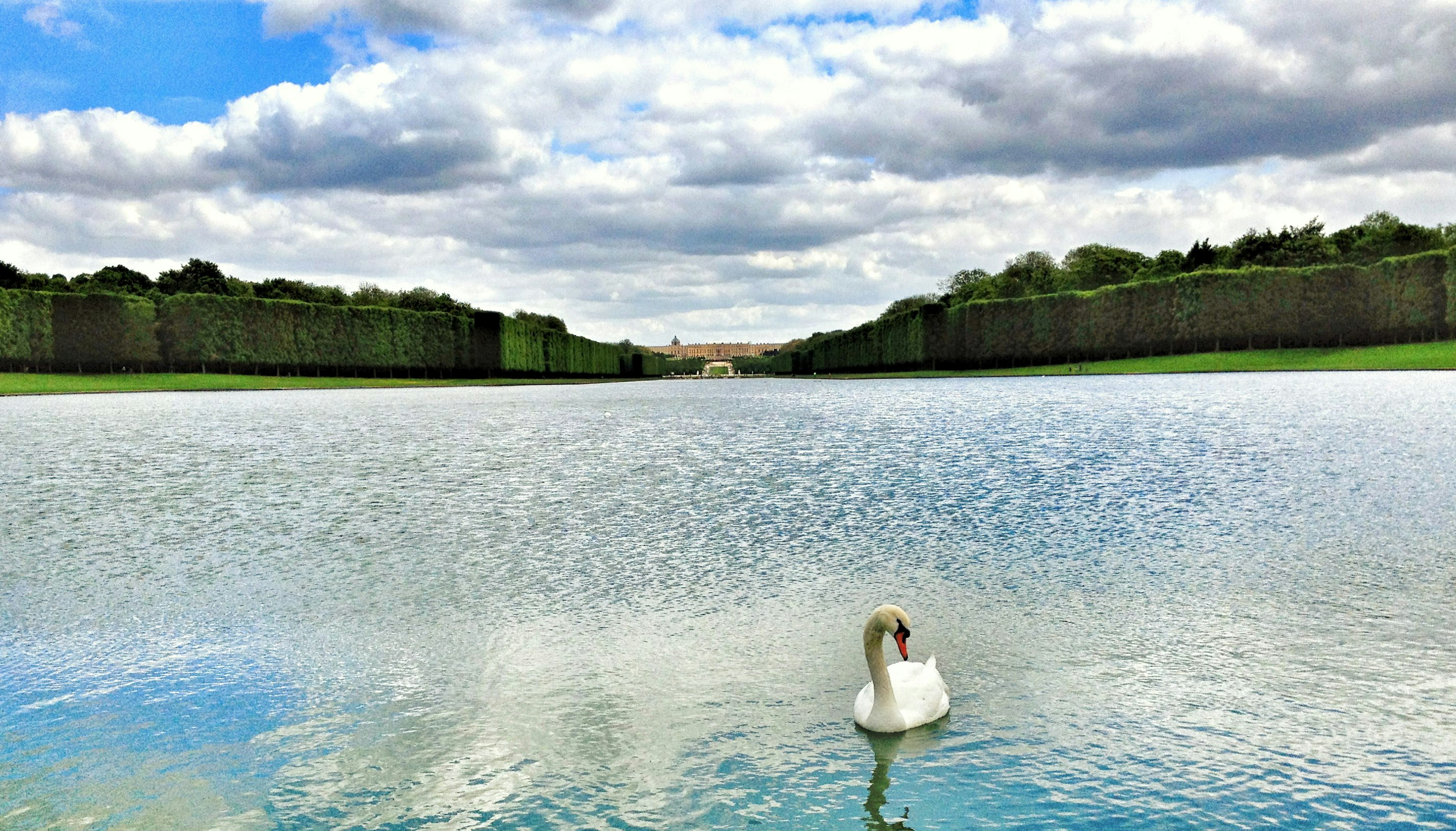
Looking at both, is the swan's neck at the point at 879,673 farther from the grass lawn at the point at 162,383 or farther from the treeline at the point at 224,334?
the treeline at the point at 224,334

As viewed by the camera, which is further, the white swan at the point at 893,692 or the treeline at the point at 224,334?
the treeline at the point at 224,334

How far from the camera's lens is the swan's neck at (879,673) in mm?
6211

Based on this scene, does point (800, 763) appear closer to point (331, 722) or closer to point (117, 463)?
point (331, 722)

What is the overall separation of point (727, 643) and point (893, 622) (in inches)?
89.5

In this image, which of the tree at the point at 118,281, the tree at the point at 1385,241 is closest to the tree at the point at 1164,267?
the tree at the point at 1385,241

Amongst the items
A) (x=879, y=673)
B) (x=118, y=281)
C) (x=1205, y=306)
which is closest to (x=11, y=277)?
(x=118, y=281)

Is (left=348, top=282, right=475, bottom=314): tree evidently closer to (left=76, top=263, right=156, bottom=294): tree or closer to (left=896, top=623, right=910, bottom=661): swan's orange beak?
(left=76, top=263, right=156, bottom=294): tree

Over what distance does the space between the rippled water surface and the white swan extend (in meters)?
0.11

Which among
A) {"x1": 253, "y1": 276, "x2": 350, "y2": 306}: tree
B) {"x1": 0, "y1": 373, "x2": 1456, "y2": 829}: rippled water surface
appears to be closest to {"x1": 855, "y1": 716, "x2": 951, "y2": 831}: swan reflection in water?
{"x1": 0, "y1": 373, "x2": 1456, "y2": 829}: rippled water surface

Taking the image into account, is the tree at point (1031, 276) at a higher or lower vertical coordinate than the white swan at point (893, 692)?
higher

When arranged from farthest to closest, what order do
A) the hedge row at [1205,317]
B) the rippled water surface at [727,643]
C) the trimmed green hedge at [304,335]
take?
the trimmed green hedge at [304,335]
the hedge row at [1205,317]
the rippled water surface at [727,643]

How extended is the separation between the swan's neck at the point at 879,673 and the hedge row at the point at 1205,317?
239ft

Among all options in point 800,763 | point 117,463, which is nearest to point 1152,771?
point 800,763

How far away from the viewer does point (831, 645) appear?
318 inches
